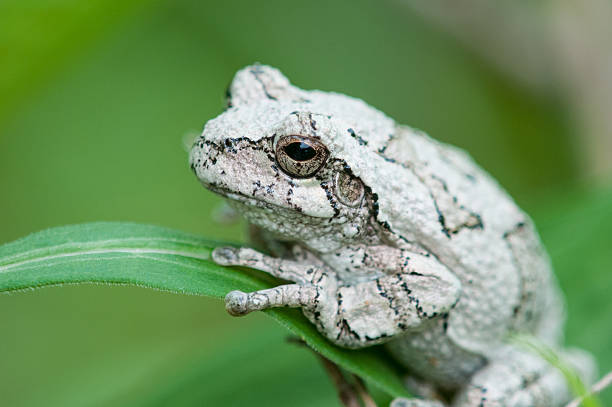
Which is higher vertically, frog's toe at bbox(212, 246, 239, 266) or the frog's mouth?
the frog's mouth

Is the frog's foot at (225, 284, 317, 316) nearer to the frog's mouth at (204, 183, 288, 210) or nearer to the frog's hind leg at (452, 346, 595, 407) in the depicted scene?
the frog's mouth at (204, 183, 288, 210)

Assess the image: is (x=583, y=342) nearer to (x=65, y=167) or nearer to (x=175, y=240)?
(x=175, y=240)

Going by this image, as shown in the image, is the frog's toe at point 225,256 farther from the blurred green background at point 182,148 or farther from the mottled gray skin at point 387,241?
the blurred green background at point 182,148

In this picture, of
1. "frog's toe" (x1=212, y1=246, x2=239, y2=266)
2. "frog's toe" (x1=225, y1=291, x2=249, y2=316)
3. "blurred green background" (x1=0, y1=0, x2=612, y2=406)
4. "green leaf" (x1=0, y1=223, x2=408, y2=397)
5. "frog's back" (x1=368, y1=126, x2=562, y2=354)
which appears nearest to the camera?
"green leaf" (x1=0, y1=223, x2=408, y2=397)

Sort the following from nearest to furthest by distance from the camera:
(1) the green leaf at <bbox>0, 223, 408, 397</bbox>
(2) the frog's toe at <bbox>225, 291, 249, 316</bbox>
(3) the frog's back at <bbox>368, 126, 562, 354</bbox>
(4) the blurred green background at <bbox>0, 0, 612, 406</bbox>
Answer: (1) the green leaf at <bbox>0, 223, 408, 397</bbox>, (2) the frog's toe at <bbox>225, 291, 249, 316</bbox>, (3) the frog's back at <bbox>368, 126, 562, 354</bbox>, (4) the blurred green background at <bbox>0, 0, 612, 406</bbox>

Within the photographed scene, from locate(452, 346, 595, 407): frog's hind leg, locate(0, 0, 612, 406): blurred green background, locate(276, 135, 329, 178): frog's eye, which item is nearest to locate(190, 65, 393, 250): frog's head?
locate(276, 135, 329, 178): frog's eye

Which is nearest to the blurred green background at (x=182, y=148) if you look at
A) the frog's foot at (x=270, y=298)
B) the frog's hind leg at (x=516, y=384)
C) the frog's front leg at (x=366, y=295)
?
the frog's hind leg at (x=516, y=384)

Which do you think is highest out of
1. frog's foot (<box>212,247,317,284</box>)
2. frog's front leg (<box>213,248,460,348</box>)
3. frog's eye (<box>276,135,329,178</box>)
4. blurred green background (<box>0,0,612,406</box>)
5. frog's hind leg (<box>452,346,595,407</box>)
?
blurred green background (<box>0,0,612,406</box>)

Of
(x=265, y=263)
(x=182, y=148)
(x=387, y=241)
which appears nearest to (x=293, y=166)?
(x=265, y=263)
